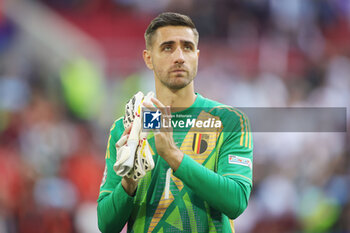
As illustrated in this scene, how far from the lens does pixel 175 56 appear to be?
9.98 feet

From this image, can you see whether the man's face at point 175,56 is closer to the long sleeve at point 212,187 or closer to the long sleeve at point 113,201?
the long sleeve at point 113,201

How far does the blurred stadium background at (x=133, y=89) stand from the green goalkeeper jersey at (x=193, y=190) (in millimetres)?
3509

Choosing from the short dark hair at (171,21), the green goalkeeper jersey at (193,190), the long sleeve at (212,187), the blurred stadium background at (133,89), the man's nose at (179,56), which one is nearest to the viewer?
the long sleeve at (212,187)

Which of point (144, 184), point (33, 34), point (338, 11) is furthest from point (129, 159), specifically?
point (338, 11)

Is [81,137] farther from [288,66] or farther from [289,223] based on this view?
[288,66]

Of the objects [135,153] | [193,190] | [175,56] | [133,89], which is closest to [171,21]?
[175,56]

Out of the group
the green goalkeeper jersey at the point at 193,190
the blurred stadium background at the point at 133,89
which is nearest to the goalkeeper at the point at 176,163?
the green goalkeeper jersey at the point at 193,190

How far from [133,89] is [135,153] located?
7.13 m

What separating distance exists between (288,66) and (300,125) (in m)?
2.00

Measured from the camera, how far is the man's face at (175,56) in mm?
3047

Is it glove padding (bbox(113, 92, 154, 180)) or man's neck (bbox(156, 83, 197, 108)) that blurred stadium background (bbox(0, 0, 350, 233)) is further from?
glove padding (bbox(113, 92, 154, 180))

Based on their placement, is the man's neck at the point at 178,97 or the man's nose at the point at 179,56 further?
the man's neck at the point at 178,97

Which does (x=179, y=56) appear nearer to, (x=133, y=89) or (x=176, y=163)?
(x=176, y=163)

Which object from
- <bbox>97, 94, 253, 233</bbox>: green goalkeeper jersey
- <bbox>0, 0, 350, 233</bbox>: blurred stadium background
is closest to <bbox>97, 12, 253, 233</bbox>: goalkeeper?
<bbox>97, 94, 253, 233</bbox>: green goalkeeper jersey
